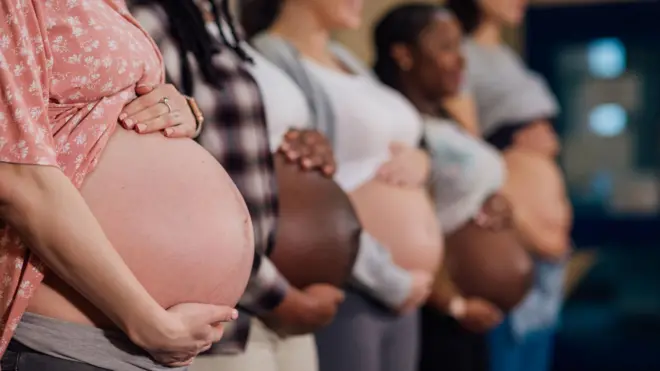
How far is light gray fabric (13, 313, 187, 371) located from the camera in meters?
1.19

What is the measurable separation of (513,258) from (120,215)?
158 cm

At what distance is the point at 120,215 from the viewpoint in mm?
1201

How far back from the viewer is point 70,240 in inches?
44.3

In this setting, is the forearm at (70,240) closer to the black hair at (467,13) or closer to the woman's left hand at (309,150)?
the woman's left hand at (309,150)

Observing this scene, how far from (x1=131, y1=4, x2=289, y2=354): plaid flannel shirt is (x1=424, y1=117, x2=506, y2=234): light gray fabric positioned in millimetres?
895

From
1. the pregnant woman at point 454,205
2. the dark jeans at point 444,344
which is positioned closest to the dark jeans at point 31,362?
the pregnant woman at point 454,205

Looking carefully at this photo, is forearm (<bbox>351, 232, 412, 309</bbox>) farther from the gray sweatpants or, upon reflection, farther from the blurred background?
the blurred background

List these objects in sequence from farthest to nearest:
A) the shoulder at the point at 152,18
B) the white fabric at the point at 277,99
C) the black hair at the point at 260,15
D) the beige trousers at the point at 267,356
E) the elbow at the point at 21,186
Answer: the black hair at the point at 260,15 < the white fabric at the point at 277,99 < the beige trousers at the point at 267,356 < the shoulder at the point at 152,18 < the elbow at the point at 21,186

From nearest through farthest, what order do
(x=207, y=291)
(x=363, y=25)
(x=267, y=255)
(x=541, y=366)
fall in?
(x=207, y=291) → (x=267, y=255) → (x=363, y=25) → (x=541, y=366)

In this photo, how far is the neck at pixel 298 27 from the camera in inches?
79.7

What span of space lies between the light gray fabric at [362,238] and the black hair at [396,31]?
35 cm

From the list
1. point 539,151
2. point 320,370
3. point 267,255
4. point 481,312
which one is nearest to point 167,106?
point 267,255

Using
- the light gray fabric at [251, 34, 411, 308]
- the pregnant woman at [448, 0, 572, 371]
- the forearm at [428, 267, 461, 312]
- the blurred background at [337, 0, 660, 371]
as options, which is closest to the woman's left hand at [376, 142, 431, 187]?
the light gray fabric at [251, 34, 411, 308]

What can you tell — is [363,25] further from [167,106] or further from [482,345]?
[167,106]
